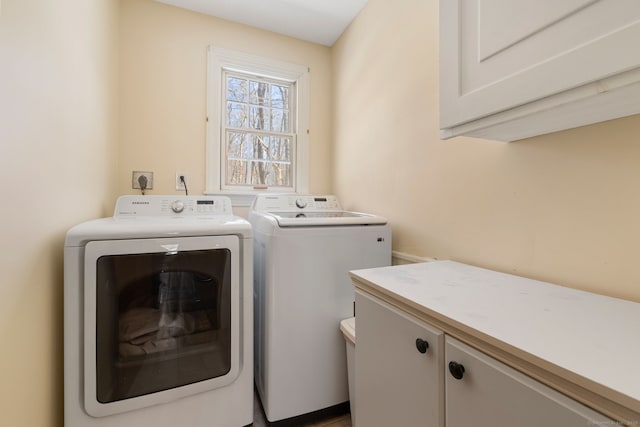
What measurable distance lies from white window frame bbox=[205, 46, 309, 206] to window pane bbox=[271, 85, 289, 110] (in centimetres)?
10

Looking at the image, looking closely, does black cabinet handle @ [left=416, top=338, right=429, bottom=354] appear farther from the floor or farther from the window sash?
the window sash

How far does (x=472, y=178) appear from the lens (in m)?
1.18

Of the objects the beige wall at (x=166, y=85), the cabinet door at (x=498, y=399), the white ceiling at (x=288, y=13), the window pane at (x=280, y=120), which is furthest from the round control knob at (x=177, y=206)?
the cabinet door at (x=498, y=399)

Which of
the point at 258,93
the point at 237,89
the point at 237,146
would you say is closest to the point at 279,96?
the point at 258,93

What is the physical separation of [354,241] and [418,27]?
121 centimetres

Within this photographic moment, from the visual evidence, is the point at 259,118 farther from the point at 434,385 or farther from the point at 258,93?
the point at 434,385

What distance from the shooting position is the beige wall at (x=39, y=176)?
0.75 metres

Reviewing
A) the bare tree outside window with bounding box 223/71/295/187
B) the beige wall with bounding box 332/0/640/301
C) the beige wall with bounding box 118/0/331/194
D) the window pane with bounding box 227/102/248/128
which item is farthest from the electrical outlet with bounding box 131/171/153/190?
the beige wall with bounding box 332/0/640/301

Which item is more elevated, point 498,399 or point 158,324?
point 498,399

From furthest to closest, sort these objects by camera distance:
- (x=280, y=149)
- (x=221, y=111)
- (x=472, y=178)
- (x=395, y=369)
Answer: (x=280, y=149) → (x=221, y=111) → (x=472, y=178) → (x=395, y=369)

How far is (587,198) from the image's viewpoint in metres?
0.82

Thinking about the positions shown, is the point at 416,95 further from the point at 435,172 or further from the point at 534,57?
the point at 534,57

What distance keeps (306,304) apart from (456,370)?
0.88 metres

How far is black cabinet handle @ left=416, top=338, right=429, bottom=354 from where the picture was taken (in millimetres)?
671
